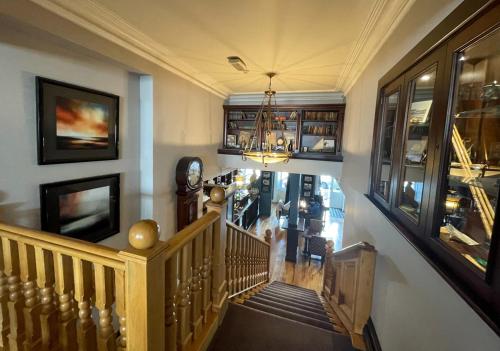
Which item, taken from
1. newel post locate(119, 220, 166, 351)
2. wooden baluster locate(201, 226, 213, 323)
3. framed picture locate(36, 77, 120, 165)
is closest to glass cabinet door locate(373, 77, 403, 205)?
wooden baluster locate(201, 226, 213, 323)

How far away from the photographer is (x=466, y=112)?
1.04 metres

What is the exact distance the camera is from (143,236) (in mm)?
879

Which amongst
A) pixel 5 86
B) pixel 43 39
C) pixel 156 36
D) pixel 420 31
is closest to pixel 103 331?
pixel 5 86

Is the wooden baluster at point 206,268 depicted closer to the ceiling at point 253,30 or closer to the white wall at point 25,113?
the white wall at point 25,113

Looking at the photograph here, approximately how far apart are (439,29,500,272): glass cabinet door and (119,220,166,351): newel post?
4.01 ft

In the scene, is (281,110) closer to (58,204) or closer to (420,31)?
(420,31)

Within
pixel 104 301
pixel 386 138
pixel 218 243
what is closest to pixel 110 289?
pixel 104 301

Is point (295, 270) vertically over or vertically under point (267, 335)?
under

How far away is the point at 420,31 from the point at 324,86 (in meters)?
3.00

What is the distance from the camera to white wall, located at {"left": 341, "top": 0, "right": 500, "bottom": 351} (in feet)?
2.84

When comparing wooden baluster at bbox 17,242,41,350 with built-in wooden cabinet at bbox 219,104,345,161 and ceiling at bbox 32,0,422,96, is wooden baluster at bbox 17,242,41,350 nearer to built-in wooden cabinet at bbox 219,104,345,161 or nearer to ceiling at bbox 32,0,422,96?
ceiling at bbox 32,0,422,96

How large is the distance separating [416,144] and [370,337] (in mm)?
1486

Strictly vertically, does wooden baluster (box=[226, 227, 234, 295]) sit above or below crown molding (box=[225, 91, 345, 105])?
below

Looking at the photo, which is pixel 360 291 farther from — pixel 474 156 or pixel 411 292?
pixel 474 156
